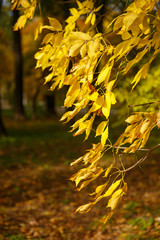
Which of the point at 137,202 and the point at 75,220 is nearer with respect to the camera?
the point at 75,220

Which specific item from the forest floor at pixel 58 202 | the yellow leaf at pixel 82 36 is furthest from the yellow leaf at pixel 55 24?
the forest floor at pixel 58 202

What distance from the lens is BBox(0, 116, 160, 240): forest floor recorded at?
4.38 meters

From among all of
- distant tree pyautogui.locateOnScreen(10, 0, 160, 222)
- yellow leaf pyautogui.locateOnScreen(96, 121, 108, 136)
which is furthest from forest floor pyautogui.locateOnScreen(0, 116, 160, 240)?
yellow leaf pyautogui.locateOnScreen(96, 121, 108, 136)

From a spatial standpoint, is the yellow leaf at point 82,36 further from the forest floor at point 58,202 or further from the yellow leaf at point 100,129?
the forest floor at point 58,202

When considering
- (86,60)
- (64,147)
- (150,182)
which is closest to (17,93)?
(64,147)

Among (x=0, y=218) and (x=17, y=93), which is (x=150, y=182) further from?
(x=17, y=93)

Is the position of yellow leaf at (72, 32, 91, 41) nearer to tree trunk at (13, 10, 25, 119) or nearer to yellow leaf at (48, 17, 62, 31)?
yellow leaf at (48, 17, 62, 31)

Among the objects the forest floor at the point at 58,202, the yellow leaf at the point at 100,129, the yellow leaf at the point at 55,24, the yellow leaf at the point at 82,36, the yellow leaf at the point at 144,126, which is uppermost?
the yellow leaf at the point at 55,24

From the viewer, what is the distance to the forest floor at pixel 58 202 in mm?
4383

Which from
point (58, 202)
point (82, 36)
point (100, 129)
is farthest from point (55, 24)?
point (58, 202)

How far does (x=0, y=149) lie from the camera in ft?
33.8

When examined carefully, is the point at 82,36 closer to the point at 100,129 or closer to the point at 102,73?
the point at 102,73

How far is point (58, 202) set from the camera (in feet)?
19.7

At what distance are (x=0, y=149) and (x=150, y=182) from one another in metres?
5.32
